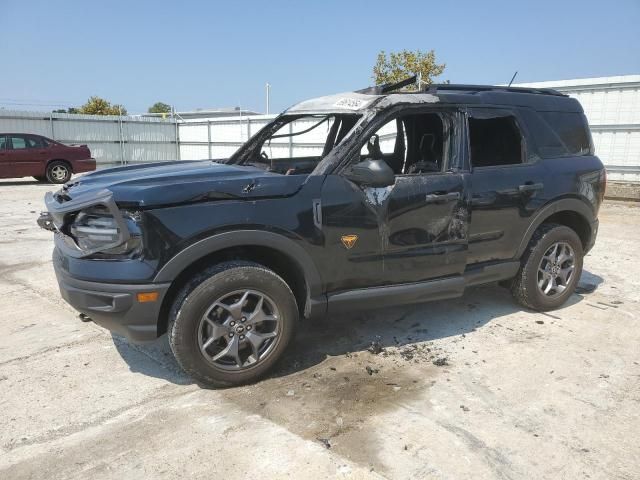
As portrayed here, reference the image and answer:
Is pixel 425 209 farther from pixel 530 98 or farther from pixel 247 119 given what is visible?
pixel 247 119

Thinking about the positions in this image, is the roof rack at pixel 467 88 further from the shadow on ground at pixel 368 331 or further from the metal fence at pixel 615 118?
the metal fence at pixel 615 118

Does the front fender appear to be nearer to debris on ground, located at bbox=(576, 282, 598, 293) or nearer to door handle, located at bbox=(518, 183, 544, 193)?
door handle, located at bbox=(518, 183, 544, 193)

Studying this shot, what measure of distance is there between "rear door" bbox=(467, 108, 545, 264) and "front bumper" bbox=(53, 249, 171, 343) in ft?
8.00

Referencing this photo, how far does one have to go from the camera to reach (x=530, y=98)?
461cm

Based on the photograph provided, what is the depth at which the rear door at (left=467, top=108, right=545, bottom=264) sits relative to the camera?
4117mm

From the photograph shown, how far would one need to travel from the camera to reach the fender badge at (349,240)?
139 inches

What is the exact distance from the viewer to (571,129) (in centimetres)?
483

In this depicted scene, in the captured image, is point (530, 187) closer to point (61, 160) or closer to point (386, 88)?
point (386, 88)

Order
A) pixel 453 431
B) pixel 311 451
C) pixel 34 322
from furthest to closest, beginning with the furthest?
pixel 34 322 → pixel 453 431 → pixel 311 451

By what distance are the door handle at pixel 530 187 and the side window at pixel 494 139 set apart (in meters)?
0.22

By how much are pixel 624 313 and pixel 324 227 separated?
324 cm

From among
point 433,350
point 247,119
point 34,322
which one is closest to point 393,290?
point 433,350

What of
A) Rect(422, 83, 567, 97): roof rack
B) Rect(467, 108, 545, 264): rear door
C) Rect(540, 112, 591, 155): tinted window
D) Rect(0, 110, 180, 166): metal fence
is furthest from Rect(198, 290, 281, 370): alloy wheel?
Rect(0, 110, 180, 166): metal fence

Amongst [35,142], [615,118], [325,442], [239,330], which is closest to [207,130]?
[35,142]
